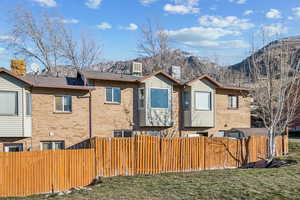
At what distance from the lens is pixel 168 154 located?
56.4 feet

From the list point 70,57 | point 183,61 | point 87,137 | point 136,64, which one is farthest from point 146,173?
point 183,61

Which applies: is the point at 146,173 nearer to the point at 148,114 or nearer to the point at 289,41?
the point at 148,114

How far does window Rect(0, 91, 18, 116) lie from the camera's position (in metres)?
17.5

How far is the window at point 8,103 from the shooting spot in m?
17.5

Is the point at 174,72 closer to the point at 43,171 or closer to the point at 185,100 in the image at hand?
the point at 185,100

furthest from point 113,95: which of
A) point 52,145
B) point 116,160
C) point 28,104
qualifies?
point 116,160

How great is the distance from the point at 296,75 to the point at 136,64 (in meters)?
12.3

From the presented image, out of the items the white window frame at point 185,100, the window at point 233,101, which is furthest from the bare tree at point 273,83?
the window at point 233,101

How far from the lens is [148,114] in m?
22.2

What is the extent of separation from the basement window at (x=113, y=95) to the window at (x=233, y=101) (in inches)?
423

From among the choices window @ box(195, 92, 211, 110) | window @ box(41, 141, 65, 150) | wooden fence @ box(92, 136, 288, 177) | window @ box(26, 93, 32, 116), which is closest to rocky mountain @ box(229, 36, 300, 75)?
window @ box(195, 92, 211, 110)

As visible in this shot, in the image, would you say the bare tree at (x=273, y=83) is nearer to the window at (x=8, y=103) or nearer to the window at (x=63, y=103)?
the window at (x=63, y=103)

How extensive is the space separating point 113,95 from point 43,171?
931 cm

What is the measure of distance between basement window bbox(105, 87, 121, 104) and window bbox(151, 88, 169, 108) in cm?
255
